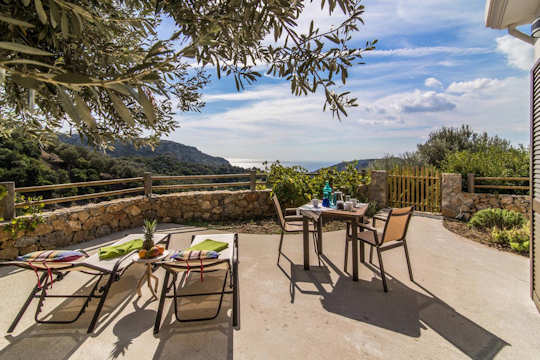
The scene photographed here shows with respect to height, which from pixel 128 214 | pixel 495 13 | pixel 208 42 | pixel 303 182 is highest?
pixel 495 13

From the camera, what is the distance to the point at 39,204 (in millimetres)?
4281

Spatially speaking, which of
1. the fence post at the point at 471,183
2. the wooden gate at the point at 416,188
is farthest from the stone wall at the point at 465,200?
the wooden gate at the point at 416,188

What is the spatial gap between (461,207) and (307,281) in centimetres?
527

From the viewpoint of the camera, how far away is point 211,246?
118 inches

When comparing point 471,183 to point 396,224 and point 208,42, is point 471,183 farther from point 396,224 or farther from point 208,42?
point 208,42

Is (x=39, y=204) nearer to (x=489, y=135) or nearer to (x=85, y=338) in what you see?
(x=85, y=338)

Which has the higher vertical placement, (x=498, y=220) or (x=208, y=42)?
(x=208, y=42)

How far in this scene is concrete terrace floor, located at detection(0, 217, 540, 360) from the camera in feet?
6.51

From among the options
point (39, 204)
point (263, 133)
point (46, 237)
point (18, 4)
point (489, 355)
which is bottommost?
point (489, 355)

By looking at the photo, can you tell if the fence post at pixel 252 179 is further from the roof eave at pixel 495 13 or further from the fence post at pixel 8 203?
the roof eave at pixel 495 13

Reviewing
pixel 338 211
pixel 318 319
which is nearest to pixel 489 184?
pixel 338 211

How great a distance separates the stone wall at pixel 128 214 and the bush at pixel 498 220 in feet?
14.5

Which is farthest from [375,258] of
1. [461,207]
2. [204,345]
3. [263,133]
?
[263,133]

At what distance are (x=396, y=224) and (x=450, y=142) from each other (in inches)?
417
